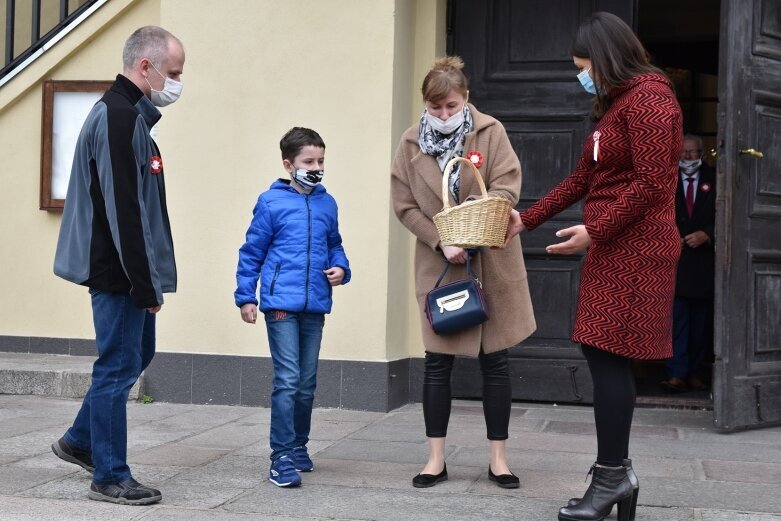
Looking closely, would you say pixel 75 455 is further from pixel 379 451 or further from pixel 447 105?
pixel 447 105

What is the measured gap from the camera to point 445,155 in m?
4.91

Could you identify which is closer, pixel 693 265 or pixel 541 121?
pixel 541 121

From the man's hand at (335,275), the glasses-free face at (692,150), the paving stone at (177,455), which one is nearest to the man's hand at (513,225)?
the man's hand at (335,275)

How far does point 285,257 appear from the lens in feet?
16.1

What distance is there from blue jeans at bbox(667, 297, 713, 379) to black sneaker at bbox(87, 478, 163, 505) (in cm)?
472

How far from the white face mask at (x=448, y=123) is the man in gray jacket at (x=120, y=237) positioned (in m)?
1.11

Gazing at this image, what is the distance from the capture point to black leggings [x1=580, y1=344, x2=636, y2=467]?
4.07 m

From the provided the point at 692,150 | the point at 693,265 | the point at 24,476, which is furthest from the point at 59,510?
the point at 692,150

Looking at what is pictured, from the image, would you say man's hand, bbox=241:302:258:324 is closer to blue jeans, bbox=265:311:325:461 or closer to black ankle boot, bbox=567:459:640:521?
blue jeans, bbox=265:311:325:461

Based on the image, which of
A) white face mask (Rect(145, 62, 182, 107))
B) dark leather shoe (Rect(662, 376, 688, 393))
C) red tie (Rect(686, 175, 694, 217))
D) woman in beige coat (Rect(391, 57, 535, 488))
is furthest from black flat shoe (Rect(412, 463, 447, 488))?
red tie (Rect(686, 175, 694, 217))

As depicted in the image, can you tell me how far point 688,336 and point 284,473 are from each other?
447 centimetres

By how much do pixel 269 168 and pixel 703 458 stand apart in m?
3.16

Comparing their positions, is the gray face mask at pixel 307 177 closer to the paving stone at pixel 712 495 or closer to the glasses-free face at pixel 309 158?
the glasses-free face at pixel 309 158

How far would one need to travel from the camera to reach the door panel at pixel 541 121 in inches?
280
